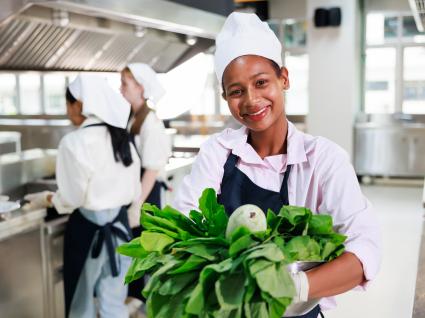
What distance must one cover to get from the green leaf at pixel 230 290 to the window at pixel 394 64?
29.9ft

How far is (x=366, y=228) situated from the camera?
3.86 ft

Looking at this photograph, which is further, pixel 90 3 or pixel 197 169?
pixel 90 3

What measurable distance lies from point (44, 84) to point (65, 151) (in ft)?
23.0

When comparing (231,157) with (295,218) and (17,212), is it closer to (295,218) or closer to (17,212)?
(295,218)

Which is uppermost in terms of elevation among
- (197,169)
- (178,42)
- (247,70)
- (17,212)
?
(178,42)

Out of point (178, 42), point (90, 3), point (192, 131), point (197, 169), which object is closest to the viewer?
point (197, 169)

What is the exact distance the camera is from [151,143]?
3.61 metres

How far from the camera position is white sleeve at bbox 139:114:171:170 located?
3.61m

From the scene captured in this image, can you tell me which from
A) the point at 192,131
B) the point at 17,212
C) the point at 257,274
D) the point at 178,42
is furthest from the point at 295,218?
the point at 192,131

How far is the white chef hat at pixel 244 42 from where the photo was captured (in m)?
1.25

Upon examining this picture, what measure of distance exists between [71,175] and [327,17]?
6.40 metres

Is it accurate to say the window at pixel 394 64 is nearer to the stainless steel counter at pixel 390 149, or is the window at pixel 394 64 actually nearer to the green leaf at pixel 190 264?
the stainless steel counter at pixel 390 149

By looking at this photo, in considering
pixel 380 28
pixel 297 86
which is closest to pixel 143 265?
pixel 380 28

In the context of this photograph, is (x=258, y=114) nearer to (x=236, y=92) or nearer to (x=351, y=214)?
(x=236, y=92)
